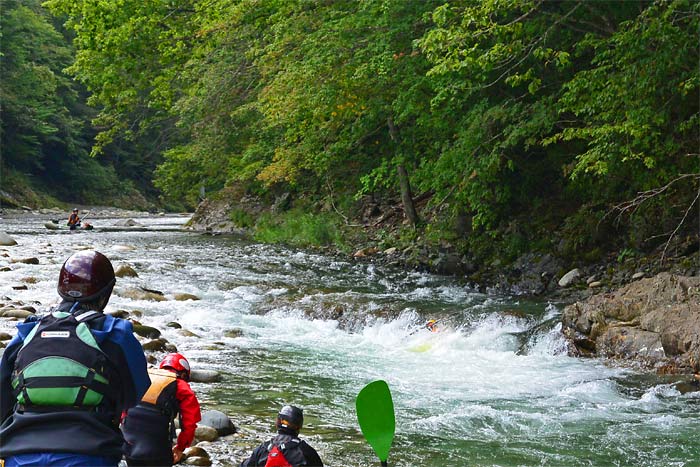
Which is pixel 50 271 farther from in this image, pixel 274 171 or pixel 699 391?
pixel 699 391

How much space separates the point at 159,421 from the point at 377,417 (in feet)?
3.35

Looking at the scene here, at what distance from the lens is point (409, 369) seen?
732 centimetres

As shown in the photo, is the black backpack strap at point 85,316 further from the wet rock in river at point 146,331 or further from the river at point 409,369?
the wet rock in river at point 146,331

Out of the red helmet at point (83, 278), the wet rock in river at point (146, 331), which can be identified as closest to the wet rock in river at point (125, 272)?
the wet rock in river at point (146, 331)

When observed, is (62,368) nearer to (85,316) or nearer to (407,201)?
(85,316)

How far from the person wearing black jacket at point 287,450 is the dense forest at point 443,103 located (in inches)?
207

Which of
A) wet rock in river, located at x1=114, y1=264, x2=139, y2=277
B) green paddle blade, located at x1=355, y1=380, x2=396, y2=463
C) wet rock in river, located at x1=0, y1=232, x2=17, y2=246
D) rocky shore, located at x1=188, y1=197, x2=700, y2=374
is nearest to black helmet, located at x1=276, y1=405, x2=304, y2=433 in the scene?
green paddle blade, located at x1=355, y1=380, x2=396, y2=463

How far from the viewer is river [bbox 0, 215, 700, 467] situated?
504cm

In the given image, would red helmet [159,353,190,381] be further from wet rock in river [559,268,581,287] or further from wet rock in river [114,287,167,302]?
wet rock in river [559,268,581,287]

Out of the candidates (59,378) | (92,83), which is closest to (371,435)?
(59,378)

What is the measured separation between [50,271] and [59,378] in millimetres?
10553

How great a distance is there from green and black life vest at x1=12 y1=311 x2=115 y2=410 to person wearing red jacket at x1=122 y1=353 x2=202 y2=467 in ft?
4.38

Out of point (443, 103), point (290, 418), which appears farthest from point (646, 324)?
point (443, 103)

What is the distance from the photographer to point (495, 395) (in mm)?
6344
